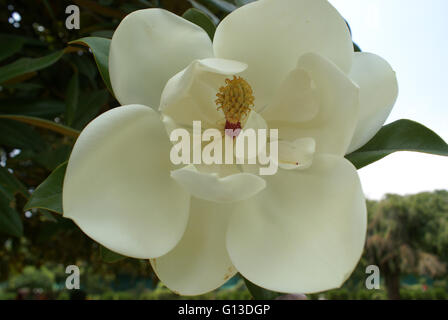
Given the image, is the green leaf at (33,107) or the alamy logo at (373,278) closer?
the alamy logo at (373,278)

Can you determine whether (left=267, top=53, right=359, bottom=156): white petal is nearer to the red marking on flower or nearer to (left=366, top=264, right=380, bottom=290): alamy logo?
the red marking on flower

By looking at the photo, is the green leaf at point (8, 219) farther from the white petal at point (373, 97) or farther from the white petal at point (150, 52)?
the white petal at point (373, 97)

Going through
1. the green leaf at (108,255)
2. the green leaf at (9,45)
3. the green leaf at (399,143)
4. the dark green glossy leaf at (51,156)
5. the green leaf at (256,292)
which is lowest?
the dark green glossy leaf at (51,156)

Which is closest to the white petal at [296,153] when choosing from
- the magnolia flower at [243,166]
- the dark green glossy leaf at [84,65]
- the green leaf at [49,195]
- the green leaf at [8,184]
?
the magnolia flower at [243,166]

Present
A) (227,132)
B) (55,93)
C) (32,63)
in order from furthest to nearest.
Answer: (55,93)
(32,63)
(227,132)

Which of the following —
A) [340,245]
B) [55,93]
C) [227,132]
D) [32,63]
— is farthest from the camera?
[55,93]

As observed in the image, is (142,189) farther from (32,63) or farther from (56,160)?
(56,160)
